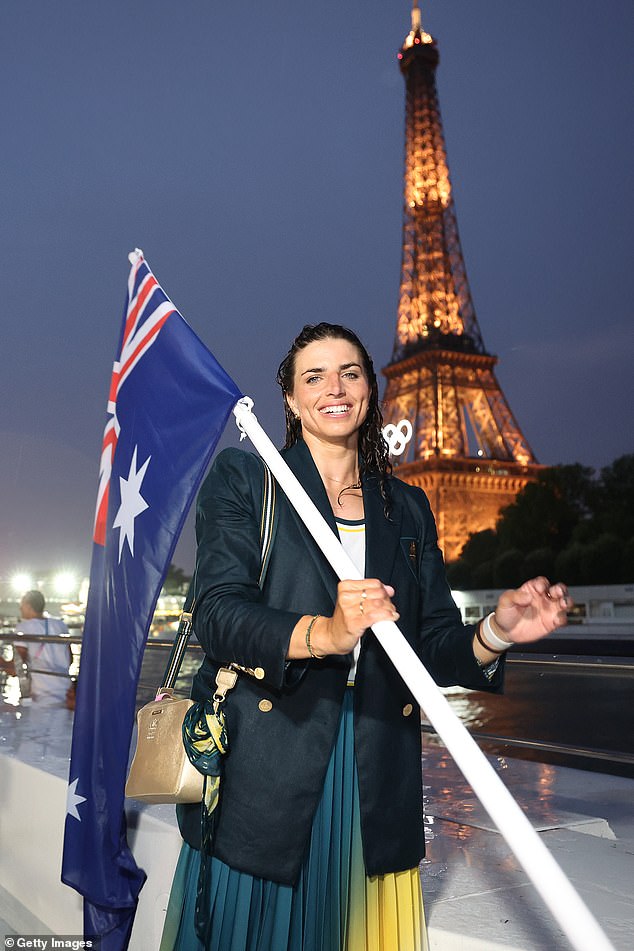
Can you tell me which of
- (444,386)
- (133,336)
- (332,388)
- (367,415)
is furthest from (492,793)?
(444,386)

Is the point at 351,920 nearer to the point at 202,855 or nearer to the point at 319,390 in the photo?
the point at 202,855

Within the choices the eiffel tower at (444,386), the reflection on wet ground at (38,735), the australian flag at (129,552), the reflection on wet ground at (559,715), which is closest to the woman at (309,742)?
the australian flag at (129,552)

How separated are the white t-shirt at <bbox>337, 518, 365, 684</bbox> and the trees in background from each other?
36572 mm

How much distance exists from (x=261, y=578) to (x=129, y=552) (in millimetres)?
647

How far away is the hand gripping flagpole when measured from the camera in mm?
1399

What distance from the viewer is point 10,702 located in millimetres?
6316

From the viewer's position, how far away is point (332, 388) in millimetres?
2236

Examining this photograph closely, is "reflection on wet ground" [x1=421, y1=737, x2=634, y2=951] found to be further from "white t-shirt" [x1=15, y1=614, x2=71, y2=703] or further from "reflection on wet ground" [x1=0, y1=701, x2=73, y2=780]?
"white t-shirt" [x1=15, y1=614, x2=71, y2=703]

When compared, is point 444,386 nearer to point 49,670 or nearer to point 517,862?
point 49,670

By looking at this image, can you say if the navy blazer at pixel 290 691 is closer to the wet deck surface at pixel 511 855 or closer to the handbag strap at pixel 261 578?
the handbag strap at pixel 261 578

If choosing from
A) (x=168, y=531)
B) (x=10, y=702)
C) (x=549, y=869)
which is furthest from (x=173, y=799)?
(x=10, y=702)

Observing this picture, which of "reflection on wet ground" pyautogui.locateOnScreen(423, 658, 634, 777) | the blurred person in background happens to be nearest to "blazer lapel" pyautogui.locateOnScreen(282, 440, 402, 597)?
"reflection on wet ground" pyautogui.locateOnScreen(423, 658, 634, 777)

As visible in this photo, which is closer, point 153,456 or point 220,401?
point 220,401

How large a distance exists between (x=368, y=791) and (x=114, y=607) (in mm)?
951
